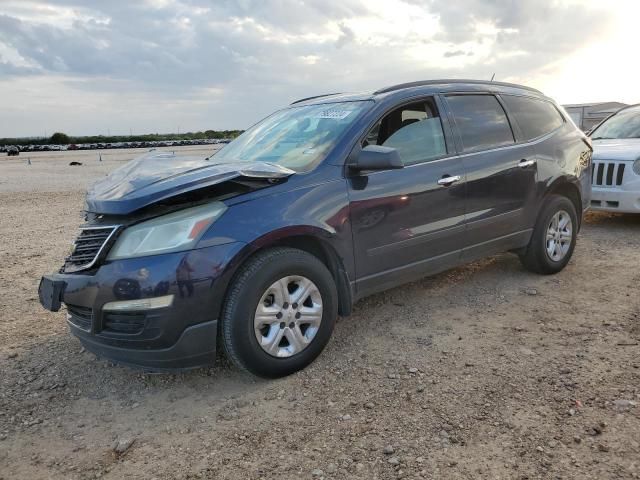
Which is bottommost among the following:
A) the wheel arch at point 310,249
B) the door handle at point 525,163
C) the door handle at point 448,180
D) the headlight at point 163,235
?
the wheel arch at point 310,249

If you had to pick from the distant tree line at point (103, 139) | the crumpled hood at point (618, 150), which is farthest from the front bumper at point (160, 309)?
the distant tree line at point (103, 139)

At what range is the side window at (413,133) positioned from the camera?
395cm

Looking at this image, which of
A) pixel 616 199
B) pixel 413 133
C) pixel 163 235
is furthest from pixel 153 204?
pixel 616 199

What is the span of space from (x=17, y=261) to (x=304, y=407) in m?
4.99

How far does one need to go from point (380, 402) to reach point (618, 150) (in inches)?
247

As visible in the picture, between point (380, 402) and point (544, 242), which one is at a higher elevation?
point (544, 242)

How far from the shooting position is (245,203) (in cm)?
314

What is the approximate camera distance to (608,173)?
7.32 meters

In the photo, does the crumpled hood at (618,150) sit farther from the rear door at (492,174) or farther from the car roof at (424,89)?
the rear door at (492,174)

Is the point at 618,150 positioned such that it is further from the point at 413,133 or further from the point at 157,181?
the point at 157,181

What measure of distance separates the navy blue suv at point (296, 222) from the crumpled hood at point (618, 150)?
303 centimetres

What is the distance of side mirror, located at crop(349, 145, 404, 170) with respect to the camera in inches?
136

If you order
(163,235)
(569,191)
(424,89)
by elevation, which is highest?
(424,89)

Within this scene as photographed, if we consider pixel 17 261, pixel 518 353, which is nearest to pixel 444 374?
pixel 518 353
